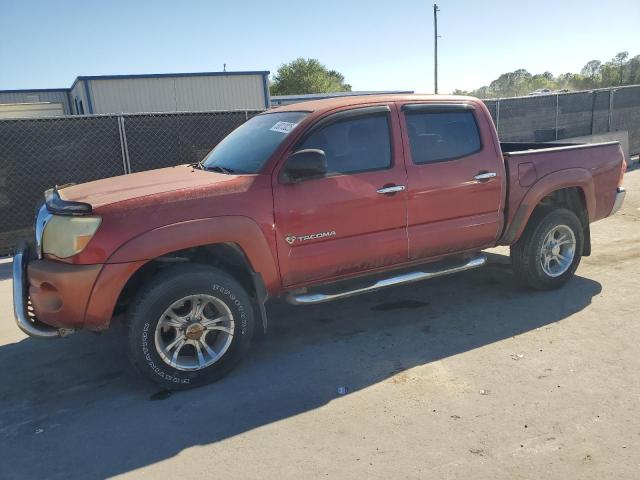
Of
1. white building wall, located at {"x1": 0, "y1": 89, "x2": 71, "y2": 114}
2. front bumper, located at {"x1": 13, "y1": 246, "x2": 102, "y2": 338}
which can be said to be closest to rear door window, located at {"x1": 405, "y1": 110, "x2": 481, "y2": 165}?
front bumper, located at {"x1": 13, "y1": 246, "x2": 102, "y2": 338}

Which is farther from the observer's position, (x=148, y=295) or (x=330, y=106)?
(x=330, y=106)

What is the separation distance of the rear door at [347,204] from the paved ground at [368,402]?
72 cm

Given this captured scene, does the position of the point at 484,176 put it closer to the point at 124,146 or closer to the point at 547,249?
the point at 547,249

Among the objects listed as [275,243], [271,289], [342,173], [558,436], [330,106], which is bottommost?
[558,436]

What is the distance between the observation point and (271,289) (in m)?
3.97

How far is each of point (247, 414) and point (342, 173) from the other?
1.94 metres

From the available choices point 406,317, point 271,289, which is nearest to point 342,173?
point 271,289

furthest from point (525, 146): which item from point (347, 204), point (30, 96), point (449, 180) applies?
point (30, 96)

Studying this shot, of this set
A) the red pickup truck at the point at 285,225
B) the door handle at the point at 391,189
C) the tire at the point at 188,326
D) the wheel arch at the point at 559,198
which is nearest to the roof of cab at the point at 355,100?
the red pickup truck at the point at 285,225

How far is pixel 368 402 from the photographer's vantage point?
11.1 ft

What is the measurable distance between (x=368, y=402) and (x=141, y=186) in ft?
7.39

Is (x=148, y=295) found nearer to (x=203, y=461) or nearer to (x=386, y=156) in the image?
(x=203, y=461)

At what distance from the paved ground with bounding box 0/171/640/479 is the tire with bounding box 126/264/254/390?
6.4 inches

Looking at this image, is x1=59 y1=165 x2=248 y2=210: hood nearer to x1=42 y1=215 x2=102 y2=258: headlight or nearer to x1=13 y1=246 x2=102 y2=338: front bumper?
x1=42 y1=215 x2=102 y2=258: headlight
